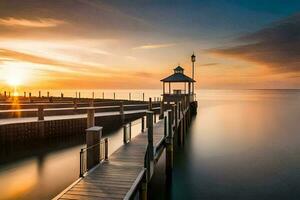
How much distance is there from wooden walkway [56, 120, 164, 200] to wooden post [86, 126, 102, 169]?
0.98ft

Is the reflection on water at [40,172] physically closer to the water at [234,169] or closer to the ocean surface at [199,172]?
the ocean surface at [199,172]

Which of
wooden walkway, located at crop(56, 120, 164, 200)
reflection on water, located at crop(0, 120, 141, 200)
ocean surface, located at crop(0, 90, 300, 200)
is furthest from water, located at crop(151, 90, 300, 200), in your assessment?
reflection on water, located at crop(0, 120, 141, 200)

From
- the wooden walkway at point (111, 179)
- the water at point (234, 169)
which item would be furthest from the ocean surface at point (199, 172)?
the wooden walkway at point (111, 179)

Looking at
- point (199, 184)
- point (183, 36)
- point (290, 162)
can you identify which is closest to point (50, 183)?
point (199, 184)

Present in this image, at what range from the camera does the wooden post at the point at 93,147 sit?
909 centimetres

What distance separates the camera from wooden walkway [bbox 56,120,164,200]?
22.2 feet

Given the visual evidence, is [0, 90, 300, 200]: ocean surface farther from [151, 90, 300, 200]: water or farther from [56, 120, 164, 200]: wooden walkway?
[56, 120, 164, 200]: wooden walkway

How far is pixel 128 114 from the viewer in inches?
1152

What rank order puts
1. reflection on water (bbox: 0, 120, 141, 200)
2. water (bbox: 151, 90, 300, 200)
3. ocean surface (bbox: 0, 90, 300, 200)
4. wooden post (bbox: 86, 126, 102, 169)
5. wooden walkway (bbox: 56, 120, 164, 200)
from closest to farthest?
1. wooden walkway (bbox: 56, 120, 164, 200)
2. wooden post (bbox: 86, 126, 102, 169)
3. reflection on water (bbox: 0, 120, 141, 200)
4. ocean surface (bbox: 0, 90, 300, 200)
5. water (bbox: 151, 90, 300, 200)

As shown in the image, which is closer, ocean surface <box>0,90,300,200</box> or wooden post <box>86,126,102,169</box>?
wooden post <box>86,126,102,169</box>

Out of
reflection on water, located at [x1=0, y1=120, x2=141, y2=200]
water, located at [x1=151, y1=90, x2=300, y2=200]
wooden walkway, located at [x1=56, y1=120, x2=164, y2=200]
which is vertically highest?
wooden walkway, located at [x1=56, y1=120, x2=164, y2=200]

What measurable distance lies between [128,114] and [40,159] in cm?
1353

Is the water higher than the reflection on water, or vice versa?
the reflection on water

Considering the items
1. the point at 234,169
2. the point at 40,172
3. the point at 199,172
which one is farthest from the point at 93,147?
the point at 234,169
